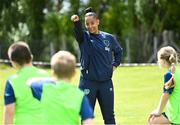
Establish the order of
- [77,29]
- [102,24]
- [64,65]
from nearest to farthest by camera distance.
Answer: [64,65], [77,29], [102,24]

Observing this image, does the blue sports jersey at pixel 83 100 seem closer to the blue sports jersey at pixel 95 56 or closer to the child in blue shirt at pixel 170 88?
the child in blue shirt at pixel 170 88

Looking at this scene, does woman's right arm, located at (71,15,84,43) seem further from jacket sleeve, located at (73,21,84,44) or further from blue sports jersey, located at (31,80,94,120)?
blue sports jersey, located at (31,80,94,120)

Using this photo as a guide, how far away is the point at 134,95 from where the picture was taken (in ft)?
59.1

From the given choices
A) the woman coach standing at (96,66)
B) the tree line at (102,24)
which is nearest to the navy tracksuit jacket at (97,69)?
the woman coach standing at (96,66)

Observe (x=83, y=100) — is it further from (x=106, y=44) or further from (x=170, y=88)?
(x=106, y=44)

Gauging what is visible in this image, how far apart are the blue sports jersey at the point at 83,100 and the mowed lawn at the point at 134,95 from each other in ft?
15.9

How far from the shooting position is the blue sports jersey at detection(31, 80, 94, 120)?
555 cm

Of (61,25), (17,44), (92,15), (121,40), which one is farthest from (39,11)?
(17,44)

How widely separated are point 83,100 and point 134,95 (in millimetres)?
12545

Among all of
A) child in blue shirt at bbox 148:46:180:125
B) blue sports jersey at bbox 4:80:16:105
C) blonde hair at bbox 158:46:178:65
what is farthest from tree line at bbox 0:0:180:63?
blue sports jersey at bbox 4:80:16:105

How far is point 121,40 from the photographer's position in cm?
3941

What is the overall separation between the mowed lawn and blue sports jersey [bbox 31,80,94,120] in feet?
15.9

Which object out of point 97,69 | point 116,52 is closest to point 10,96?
point 97,69

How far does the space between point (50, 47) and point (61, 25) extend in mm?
2461
